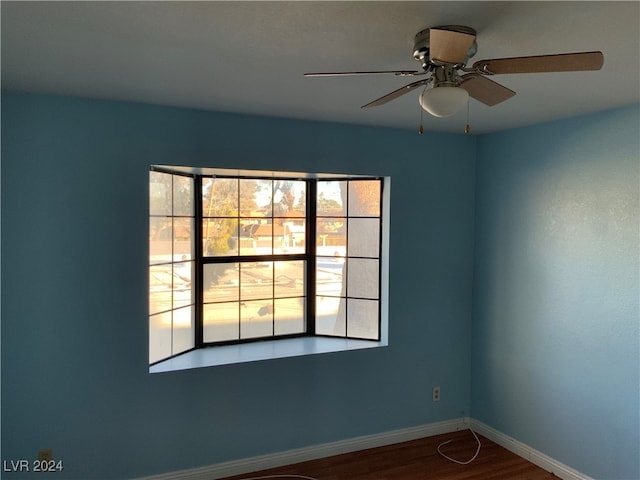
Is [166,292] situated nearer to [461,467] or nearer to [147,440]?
[147,440]

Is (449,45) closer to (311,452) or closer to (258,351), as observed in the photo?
(258,351)

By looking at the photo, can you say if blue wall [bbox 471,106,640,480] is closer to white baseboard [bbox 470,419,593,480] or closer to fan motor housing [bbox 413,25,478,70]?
white baseboard [bbox 470,419,593,480]

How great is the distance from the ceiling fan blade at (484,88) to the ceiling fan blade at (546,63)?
0.38 feet

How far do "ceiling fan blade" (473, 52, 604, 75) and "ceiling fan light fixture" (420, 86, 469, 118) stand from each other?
12cm

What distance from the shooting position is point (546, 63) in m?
1.45

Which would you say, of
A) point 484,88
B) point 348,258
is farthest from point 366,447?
point 484,88

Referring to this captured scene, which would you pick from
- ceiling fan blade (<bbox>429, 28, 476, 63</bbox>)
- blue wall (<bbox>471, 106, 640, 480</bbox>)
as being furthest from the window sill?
ceiling fan blade (<bbox>429, 28, 476, 63</bbox>)

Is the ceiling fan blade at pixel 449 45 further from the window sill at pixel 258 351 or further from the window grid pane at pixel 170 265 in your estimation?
the window sill at pixel 258 351

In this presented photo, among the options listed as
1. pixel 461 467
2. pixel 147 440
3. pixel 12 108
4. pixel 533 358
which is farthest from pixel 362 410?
pixel 12 108

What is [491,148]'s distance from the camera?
365cm

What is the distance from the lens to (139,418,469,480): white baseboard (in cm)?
299

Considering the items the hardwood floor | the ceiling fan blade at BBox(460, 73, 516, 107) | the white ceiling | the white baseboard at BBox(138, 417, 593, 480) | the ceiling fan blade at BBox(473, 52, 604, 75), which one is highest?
the white ceiling

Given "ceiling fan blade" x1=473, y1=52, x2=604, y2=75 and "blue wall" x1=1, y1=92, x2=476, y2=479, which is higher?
"ceiling fan blade" x1=473, y1=52, x2=604, y2=75

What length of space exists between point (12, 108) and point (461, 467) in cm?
364
